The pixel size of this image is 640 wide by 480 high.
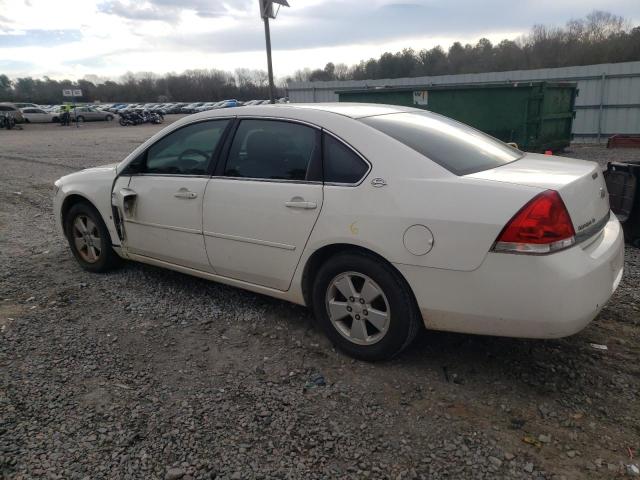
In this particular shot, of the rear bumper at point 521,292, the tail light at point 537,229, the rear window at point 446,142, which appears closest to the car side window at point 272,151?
the rear window at point 446,142

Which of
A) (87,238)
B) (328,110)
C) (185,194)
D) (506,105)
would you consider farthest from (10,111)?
(328,110)

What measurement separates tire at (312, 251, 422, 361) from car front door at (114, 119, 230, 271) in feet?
3.79

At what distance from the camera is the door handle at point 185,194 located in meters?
3.84

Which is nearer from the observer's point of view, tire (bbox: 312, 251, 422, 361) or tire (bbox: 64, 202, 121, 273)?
tire (bbox: 312, 251, 422, 361)

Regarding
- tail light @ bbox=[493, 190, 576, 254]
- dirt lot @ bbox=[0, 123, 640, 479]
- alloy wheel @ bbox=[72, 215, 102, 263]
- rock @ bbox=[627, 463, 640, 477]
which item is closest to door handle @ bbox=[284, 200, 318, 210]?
dirt lot @ bbox=[0, 123, 640, 479]

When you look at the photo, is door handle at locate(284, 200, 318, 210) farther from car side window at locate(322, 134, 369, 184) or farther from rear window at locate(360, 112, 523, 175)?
rear window at locate(360, 112, 523, 175)

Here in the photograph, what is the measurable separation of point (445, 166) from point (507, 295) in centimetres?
80

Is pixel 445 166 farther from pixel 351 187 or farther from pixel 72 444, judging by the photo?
pixel 72 444

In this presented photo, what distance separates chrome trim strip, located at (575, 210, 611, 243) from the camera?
268 cm

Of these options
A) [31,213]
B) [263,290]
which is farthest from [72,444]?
[31,213]

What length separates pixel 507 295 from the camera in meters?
2.59

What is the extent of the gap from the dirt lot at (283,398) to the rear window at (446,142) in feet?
3.94

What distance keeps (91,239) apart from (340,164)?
289cm

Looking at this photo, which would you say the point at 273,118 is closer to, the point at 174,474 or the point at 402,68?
the point at 174,474
